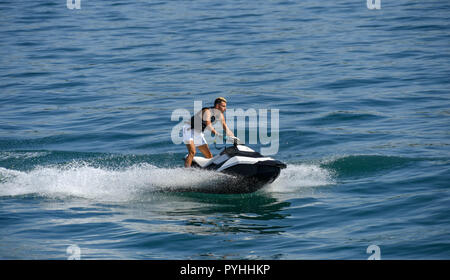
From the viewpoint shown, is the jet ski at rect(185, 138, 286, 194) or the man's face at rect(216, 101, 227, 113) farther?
the man's face at rect(216, 101, 227, 113)

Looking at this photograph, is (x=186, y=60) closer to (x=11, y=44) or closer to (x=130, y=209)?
(x=11, y=44)

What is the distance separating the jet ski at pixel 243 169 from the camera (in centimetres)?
1408

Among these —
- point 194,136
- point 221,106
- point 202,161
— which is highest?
point 221,106

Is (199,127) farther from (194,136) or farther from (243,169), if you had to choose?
(243,169)

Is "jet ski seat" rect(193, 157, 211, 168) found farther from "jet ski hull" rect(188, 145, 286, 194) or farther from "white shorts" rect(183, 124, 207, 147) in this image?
"white shorts" rect(183, 124, 207, 147)

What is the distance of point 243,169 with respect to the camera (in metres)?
14.1

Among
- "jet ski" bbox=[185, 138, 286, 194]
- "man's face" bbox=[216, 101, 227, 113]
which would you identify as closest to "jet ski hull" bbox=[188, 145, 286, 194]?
"jet ski" bbox=[185, 138, 286, 194]

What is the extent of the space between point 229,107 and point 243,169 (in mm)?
9424

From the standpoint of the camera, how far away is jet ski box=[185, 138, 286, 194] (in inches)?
554

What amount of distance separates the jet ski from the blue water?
28cm

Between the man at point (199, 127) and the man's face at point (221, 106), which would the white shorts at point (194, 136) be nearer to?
the man at point (199, 127)

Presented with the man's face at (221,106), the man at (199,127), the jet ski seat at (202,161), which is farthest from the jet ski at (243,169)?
the man's face at (221,106)

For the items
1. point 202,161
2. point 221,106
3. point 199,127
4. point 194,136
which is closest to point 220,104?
point 221,106

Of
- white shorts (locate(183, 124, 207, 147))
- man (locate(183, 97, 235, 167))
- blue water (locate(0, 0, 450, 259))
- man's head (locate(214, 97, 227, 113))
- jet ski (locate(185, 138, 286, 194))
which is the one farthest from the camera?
white shorts (locate(183, 124, 207, 147))
